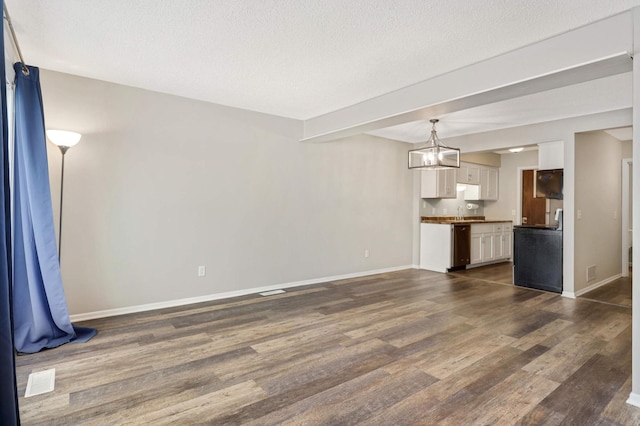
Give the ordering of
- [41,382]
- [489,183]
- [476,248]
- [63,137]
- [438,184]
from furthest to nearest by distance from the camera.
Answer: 1. [489,183]
2. [476,248]
3. [438,184]
4. [63,137]
5. [41,382]

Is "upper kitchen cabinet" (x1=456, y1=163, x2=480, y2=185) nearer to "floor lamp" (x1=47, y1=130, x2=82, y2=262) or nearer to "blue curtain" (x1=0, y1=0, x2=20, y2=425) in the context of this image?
"floor lamp" (x1=47, y1=130, x2=82, y2=262)

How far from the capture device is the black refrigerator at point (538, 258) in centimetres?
489

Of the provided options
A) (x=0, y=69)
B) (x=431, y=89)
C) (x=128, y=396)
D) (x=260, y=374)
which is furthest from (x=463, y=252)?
(x=0, y=69)

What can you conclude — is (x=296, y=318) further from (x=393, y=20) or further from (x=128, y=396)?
(x=393, y=20)

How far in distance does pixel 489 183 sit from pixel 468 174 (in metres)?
0.88

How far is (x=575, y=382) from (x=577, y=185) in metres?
3.28

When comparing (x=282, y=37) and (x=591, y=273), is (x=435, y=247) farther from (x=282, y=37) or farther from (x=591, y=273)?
(x=282, y=37)

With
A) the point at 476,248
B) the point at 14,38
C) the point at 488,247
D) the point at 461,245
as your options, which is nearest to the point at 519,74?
the point at 14,38

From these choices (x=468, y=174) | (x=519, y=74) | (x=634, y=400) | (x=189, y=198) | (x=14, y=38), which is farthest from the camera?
(x=468, y=174)

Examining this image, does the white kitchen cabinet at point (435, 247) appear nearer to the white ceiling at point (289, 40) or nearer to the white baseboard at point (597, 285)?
the white baseboard at point (597, 285)

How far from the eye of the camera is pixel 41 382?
2340 mm

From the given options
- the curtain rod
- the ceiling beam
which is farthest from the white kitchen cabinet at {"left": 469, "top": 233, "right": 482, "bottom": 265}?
the curtain rod

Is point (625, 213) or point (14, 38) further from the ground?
point (14, 38)

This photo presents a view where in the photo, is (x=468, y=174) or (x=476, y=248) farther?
(x=468, y=174)
